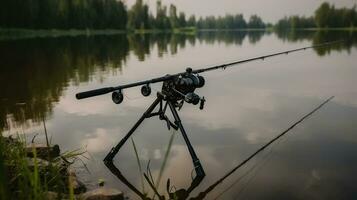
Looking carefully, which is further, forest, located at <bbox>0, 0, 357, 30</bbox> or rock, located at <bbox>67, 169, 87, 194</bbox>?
forest, located at <bbox>0, 0, 357, 30</bbox>

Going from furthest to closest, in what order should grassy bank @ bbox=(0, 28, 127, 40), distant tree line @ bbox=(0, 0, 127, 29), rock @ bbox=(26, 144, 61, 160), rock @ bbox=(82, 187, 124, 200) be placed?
distant tree line @ bbox=(0, 0, 127, 29)
grassy bank @ bbox=(0, 28, 127, 40)
rock @ bbox=(26, 144, 61, 160)
rock @ bbox=(82, 187, 124, 200)

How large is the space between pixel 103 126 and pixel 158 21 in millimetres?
192150

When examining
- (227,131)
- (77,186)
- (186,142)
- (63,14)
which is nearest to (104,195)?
(77,186)

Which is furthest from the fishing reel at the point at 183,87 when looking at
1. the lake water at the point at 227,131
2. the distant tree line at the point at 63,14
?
the distant tree line at the point at 63,14

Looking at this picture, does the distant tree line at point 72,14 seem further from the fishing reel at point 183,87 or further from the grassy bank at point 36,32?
the fishing reel at point 183,87

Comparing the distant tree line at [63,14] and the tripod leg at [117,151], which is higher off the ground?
the distant tree line at [63,14]

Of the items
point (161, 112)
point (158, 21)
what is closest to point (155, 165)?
point (161, 112)

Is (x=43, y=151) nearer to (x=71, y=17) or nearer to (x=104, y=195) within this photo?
(x=104, y=195)

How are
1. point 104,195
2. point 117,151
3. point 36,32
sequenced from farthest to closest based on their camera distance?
point 36,32 → point 117,151 → point 104,195

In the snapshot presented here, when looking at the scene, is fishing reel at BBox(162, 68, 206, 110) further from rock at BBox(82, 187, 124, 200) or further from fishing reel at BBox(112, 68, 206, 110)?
rock at BBox(82, 187, 124, 200)

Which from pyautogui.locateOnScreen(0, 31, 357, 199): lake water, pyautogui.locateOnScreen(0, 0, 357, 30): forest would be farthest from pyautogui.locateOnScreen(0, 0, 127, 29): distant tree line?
pyautogui.locateOnScreen(0, 31, 357, 199): lake water

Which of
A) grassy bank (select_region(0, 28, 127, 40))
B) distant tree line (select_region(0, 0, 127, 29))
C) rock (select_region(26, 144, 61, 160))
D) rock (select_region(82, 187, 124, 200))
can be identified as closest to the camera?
rock (select_region(82, 187, 124, 200))

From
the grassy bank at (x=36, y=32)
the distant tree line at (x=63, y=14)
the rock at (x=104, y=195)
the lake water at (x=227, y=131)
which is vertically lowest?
the lake water at (x=227, y=131)

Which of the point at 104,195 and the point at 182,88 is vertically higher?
the point at 182,88
